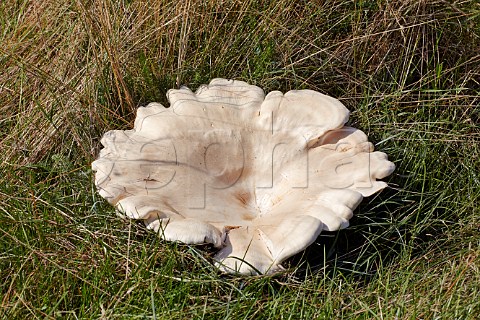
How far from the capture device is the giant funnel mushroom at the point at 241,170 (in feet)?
9.12

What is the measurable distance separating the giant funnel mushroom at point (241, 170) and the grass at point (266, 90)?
0.44 ft

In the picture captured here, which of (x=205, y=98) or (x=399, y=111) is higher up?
(x=205, y=98)

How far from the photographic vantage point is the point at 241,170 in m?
3.26

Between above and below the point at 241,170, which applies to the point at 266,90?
above

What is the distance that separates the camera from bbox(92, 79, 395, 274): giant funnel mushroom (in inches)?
109

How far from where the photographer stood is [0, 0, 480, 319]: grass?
106 inches

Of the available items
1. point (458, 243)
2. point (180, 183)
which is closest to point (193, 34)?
point (180, 183)

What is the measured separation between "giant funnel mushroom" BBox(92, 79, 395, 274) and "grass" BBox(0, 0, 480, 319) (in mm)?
134

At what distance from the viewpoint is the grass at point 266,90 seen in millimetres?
2691

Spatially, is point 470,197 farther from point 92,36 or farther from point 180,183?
point 92,36

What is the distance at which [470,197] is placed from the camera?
3.32 m

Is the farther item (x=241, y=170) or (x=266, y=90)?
(x=266, y=90)

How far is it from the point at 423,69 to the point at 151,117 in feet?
5.40

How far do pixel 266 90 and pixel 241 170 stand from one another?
0.64m
